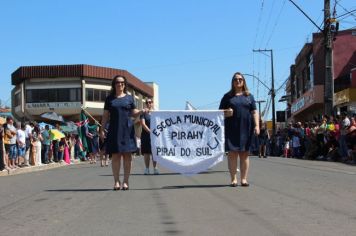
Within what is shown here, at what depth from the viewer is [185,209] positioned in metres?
7.19

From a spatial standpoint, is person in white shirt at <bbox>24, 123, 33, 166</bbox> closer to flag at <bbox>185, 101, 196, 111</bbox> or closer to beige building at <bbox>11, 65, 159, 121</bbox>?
flag at <bbox>185, 101, 196, 111</bbox>

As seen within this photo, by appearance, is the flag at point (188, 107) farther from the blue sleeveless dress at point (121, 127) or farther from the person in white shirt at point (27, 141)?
the person in white shirt at point (27, 141)

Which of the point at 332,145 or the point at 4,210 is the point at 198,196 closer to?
the point at 4,210

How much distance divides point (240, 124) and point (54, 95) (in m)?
63.1

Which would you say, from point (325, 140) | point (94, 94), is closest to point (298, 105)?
point (325, 140)

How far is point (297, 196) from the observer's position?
27.2 feet

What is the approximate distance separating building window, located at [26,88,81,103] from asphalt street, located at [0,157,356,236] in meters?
60.1

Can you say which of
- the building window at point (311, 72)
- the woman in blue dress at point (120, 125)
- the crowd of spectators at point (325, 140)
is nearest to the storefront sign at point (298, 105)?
the building window at point (311, 72)

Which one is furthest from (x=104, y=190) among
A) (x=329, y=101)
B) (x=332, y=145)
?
(x=329, y=101)

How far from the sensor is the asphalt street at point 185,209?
5.97m

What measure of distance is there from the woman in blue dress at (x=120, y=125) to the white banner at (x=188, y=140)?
0.66 metres

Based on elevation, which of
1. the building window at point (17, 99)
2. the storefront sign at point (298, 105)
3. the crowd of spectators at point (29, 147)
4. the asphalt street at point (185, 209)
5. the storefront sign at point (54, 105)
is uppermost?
the building window at point (17, 99)

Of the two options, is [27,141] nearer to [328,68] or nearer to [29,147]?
[29,147]

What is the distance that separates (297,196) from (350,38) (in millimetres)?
38473
